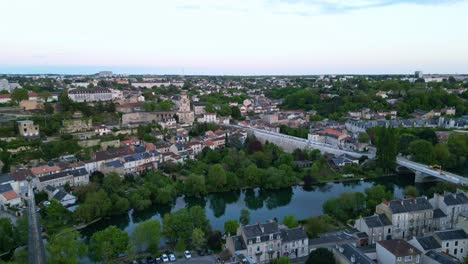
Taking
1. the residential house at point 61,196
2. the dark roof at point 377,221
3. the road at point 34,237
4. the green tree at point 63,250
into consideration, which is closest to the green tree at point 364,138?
the dark roof at point 377,221

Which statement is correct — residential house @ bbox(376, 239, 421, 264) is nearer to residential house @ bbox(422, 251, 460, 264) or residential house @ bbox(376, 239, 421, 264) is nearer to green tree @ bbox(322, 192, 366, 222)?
residential house @ bbox(422, 251, 460, 264)

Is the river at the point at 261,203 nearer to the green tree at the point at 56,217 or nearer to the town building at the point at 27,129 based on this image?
the green tree at the point at 56,217

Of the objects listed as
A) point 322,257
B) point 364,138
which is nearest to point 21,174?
point 322,257

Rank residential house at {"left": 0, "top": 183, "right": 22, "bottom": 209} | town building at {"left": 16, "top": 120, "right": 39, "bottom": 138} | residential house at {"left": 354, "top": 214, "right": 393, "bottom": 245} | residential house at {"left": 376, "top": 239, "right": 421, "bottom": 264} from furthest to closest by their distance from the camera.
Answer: town building at {"left": 16, "top": 120, "right": 39, "bottom": 138} < residential house at {"left": 0, "top": 183, "right": 22, "bottom": 209} < residential house at {"left": 354, "top": 214, "right": 393, "bottom": 245} < residential house at {"left": 376, "top": 239, "right": 421, "bottom": 264}

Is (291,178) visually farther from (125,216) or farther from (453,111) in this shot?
(453,111)

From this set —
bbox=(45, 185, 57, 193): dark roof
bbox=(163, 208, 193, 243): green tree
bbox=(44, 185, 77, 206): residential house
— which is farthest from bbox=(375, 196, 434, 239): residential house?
bbox=(45, 185, 57, 193): dark roof

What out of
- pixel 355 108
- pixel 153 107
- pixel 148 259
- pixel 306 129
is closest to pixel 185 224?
pixel 148 259

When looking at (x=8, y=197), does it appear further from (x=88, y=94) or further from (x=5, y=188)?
(x=88, y=94)
